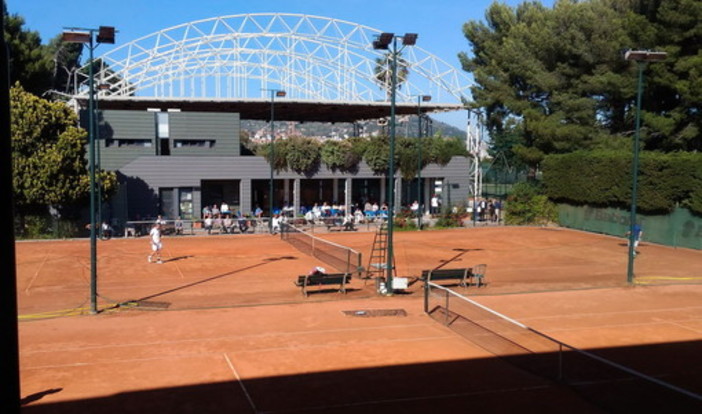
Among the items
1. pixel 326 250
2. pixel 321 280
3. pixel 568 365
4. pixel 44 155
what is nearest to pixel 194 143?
pixel 44 155

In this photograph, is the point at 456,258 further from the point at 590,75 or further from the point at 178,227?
the point at 590,75

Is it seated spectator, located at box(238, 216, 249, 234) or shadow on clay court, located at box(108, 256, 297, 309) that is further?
seated spectator, located at box(238, 216, 249, 234)

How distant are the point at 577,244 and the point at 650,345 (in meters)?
20.1

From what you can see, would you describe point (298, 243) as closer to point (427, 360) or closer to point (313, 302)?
point (313, 302)

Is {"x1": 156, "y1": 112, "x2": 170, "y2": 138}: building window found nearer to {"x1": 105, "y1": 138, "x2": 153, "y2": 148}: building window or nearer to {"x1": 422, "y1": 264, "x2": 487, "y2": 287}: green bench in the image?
{"x1": 105, "y1": 138, "x2": 153, "y2": 148}: building window

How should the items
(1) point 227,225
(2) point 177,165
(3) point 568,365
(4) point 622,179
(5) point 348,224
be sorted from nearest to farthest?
1. (3) point 568,365
2. (4) point 622,179
3. (1) point 227,225
4. (5) point 348,224
5. (2) point 177,165

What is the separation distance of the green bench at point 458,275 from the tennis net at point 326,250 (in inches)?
103

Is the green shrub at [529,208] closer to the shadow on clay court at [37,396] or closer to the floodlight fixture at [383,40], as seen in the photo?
the floodlight fixture at [383,40]

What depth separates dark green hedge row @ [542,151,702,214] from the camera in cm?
3256

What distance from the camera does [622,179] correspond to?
36.4 metres

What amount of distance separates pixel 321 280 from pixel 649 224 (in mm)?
23051

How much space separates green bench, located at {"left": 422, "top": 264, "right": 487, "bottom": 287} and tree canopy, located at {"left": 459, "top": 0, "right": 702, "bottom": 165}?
20908 mm

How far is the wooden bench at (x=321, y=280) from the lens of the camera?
64.5 ft

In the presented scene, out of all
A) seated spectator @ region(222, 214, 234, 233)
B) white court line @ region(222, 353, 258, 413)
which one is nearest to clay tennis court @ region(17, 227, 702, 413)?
white court line @ region(222, 353, 258, 413)
